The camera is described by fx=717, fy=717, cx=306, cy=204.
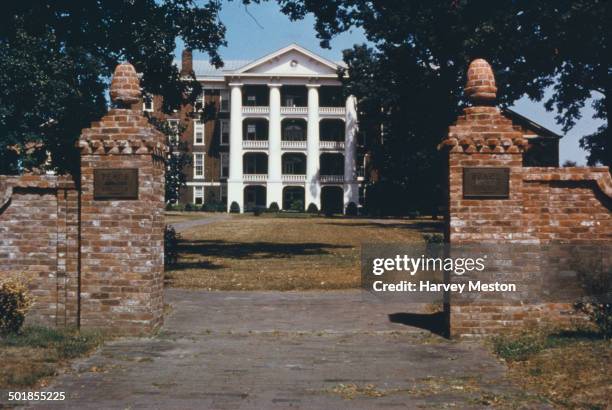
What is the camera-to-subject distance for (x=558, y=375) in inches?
277

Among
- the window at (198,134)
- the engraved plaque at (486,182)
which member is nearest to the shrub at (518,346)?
the engraved plaque at (486,182)

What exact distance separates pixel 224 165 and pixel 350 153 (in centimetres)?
1416

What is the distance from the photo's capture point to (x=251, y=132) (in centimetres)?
7269

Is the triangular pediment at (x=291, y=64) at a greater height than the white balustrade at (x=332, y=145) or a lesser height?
greater

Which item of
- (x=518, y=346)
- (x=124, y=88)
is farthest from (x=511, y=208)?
(x=124, y=88)

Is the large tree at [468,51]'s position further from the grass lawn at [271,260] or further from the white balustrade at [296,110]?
the white balustrade at [296,110]

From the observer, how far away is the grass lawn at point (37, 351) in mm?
6805

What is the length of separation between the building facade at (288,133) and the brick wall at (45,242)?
57691 mm

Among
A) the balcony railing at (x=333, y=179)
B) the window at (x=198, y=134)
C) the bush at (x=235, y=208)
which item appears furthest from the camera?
the window at (x=198, y=134)

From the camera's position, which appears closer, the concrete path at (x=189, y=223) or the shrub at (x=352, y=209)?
the concrete path at (x=189, y=223)

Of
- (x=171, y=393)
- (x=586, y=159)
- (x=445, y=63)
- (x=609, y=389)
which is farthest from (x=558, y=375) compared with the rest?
(x=586, y=159)

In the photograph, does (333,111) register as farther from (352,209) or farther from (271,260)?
(271,260)

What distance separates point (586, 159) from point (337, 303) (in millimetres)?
36695

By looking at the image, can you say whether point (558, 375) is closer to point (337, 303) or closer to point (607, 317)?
A: point (607, 317)
